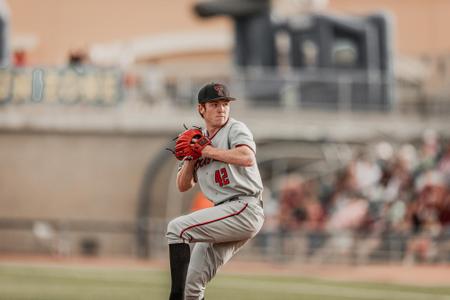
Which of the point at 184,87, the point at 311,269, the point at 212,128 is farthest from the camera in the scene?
the point at 184,87

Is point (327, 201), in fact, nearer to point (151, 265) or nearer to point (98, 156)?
point (151, 265)

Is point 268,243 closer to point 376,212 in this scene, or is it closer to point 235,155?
point 376,212

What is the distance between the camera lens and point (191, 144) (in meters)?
7.98

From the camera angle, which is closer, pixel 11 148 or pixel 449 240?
pixel 449 240

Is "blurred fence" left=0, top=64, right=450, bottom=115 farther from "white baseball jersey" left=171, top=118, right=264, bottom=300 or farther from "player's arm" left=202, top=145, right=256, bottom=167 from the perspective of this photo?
"player's arm" left=202, top=145, right=256, bottom=167

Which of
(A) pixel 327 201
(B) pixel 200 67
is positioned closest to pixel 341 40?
(B) pixel 200 67

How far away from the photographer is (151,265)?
20.9m

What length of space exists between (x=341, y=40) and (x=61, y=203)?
8173mm

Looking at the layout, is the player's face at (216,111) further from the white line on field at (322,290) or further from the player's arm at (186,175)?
the white line on field at (322,290)

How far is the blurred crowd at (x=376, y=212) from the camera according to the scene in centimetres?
1962

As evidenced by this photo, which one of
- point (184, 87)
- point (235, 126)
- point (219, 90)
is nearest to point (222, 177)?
point (235, 126)

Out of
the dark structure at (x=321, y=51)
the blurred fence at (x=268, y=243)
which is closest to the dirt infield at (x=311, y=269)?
the blurred fence at (x=268, y=243)

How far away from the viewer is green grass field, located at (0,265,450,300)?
41.9 feet

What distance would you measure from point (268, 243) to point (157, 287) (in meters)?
7.07
